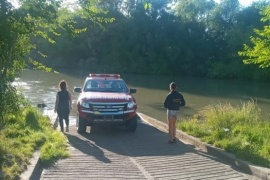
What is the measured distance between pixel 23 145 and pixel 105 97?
4.22m

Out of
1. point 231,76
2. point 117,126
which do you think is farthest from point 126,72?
point 117,126

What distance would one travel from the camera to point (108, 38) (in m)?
73.5

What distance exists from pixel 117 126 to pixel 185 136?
9.97ft

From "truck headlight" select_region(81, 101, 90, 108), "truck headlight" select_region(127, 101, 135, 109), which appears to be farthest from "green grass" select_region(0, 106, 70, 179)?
"truck headlight" select_region(127, 101, 135, 109)

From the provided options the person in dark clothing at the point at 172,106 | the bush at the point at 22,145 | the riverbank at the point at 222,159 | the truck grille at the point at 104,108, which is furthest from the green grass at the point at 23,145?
the person in dark clothing at the point at 172,106

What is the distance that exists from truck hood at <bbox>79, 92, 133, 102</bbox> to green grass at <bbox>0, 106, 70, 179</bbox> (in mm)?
1680

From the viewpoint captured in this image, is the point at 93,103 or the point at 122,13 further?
the point at 122,13

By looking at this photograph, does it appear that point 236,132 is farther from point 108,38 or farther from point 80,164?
point 108,38

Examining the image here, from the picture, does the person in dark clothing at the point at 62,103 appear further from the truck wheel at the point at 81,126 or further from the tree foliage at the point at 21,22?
the tree foliage at the point at 21,22

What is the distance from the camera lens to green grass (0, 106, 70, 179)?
23.4 ft

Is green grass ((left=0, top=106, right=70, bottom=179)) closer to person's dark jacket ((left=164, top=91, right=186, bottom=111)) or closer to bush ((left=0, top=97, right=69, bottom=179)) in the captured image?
bush ((left=0, top=97, right=69, bottom=179))

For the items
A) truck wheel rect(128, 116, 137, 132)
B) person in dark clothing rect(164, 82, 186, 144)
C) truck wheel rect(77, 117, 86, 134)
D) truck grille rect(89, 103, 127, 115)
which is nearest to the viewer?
person in dark clothing rect(164, 82, 186, 144)

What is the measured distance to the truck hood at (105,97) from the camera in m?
12.6

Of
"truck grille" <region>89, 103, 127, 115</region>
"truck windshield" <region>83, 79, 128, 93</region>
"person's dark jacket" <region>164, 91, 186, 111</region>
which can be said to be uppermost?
"truck windshield" <region>83, 79, 128, 93</region>
